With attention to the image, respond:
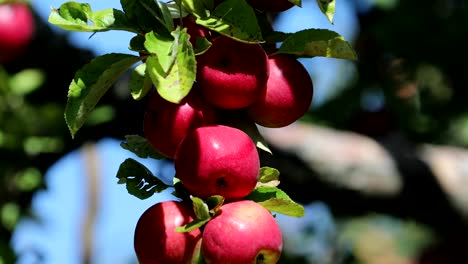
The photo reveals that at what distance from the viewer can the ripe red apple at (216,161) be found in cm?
86

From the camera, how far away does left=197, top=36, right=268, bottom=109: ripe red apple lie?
34.7 inches

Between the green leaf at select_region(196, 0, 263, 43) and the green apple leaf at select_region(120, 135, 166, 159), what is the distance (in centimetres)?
16

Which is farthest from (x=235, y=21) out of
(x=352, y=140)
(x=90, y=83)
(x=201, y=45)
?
(x=352, y=140)

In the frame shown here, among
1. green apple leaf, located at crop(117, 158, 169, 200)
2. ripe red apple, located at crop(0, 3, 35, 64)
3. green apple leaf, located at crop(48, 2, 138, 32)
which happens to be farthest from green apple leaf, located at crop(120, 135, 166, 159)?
ripe red apple, located at crop(0, 3, 35, 64)

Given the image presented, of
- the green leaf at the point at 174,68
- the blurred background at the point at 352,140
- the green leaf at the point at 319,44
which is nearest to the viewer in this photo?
the green leaf at the point at 174,68

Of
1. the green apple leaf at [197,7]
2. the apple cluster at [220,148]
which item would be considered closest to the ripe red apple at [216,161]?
the apple cluster at [220,148]

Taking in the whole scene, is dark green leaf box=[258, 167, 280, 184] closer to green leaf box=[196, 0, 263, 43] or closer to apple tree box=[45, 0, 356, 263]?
apple tree box=[45, 0, 356, 263]

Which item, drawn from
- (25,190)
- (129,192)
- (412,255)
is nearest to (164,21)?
(129,192)

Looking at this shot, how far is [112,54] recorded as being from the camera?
918 mm

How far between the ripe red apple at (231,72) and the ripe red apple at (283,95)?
2 cm

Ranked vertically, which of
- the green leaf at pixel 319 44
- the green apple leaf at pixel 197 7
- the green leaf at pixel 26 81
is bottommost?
the green leaf at pixel 26 81

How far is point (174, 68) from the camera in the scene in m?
0.82

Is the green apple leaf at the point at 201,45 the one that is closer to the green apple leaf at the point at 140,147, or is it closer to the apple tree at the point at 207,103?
the apple tree at the point at 207,103

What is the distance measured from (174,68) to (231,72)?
8 centimetres
